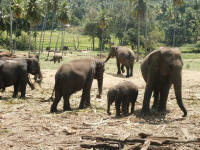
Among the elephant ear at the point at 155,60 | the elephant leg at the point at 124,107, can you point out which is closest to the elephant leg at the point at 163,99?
the elephant ear at the point at 155,60

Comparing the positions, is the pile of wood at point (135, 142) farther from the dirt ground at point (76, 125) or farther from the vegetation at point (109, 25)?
the vegetation at point (109, 25)

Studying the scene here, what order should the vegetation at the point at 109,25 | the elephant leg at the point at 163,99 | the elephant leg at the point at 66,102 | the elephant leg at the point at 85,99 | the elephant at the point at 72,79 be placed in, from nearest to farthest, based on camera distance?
1. the elephant leg at the point at 163,99
2. the elephant at the point at 72,79
3. the elephant leg at the point at 66,102
4. the elephant leg at the point at 85,99
5. the vegetation at the point at 109,25

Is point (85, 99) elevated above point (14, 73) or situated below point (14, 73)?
below

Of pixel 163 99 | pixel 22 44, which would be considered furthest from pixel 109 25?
pixel 163 99

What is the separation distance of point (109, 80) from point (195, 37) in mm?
83283

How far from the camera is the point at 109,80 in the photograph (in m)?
24.4

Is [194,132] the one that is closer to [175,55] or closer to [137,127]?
[137,127]

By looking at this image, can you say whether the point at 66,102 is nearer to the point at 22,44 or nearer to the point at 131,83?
the point at 131,83

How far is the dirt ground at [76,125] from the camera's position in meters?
9.01

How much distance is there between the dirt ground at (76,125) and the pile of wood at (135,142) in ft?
0.41

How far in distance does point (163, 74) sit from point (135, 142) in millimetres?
4145

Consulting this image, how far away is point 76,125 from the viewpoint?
1091 cm

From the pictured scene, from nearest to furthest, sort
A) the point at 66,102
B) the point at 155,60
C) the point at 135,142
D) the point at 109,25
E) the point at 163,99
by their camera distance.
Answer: the point at 135,142 → the point at 155,60 → the point at 163,99 → the point at 66,102 → the point at 109,25

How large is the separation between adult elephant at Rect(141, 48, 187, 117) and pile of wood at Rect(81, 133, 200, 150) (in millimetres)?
3173
